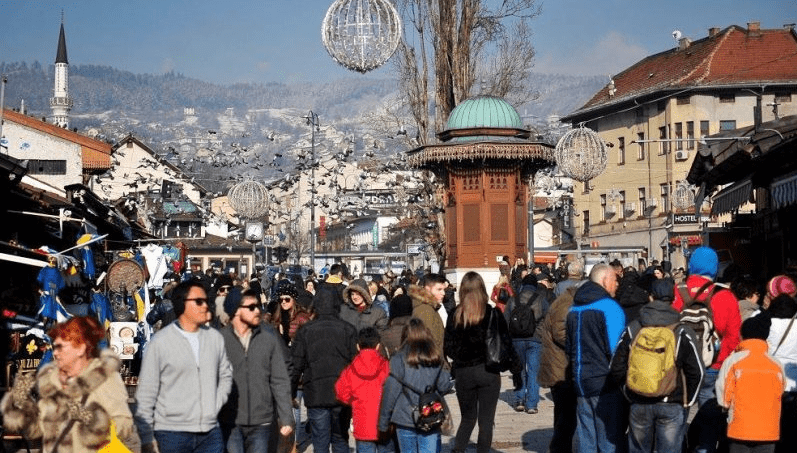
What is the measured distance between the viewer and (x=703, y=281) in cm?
1293

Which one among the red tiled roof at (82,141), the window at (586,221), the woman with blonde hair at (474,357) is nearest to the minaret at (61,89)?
the window at (586,221)

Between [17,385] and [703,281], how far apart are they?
7045 mm

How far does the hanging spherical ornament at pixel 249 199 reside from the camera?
2073 inches

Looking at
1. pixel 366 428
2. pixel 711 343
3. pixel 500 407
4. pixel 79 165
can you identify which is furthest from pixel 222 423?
pixel 79 165

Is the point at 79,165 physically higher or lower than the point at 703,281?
higher

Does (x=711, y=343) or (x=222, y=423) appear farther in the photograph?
(x=711, y=343)

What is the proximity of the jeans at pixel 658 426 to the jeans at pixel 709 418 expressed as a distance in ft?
3.67

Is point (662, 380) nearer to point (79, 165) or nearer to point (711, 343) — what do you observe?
point (711, 343)

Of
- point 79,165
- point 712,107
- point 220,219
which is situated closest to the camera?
point 79,165

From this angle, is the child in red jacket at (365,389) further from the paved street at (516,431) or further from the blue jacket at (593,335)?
the paved street at (516,431)

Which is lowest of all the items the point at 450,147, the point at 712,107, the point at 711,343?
the point at 711,343

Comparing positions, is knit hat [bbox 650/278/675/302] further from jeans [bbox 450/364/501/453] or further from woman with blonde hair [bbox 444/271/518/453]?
jeans [bbox 450/364/501/453]

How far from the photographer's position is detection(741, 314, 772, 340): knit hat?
1061cm

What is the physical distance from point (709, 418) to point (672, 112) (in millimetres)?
58875
